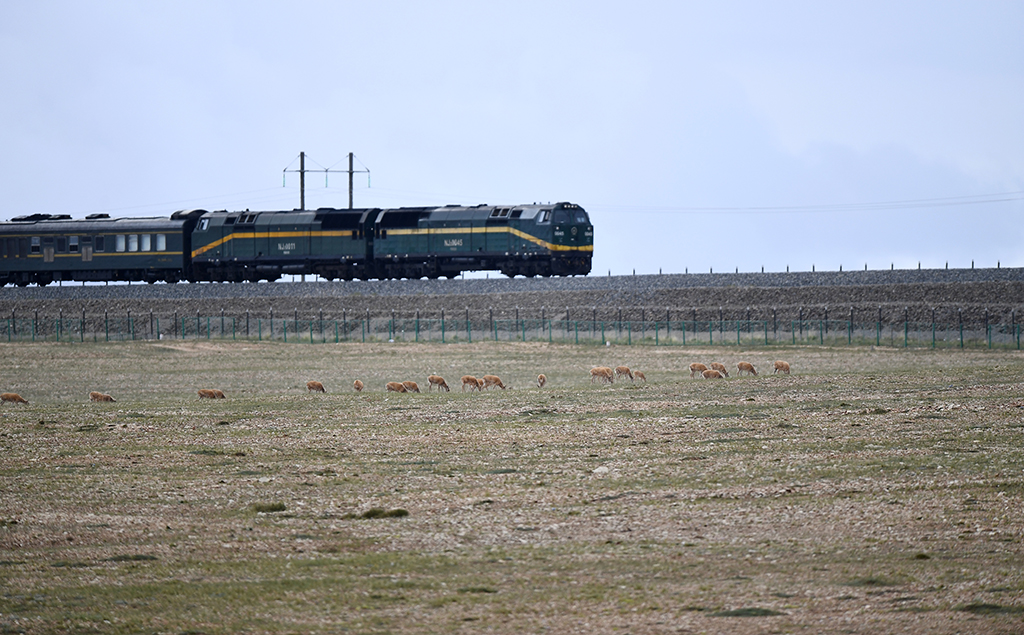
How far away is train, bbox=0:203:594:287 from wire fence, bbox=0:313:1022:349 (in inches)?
161

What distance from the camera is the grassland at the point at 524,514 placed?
1160cm

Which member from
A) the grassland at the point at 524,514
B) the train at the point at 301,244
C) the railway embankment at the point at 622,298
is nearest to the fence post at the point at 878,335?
the railway embankment at the point at 622,298

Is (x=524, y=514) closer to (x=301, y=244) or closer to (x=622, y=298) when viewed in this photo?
(x=622, y=298)

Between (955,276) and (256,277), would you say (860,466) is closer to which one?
(955,276)

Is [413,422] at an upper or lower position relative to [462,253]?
lower

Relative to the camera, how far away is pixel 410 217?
7650 cm

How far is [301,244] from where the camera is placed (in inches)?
3118

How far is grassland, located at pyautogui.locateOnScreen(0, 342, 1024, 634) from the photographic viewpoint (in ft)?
38.1

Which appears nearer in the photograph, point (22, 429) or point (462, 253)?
point (22, 429)

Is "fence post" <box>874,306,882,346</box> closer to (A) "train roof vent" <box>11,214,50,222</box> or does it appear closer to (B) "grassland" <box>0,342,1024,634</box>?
(B) "grassland" <box>0,342,1024,634</box>

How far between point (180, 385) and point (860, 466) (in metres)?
31.5

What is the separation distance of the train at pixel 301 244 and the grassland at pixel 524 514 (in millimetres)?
40272

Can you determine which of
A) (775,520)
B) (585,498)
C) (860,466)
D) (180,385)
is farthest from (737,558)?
(180,385)

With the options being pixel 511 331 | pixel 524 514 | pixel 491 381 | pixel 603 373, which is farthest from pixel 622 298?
pixel 524 514
